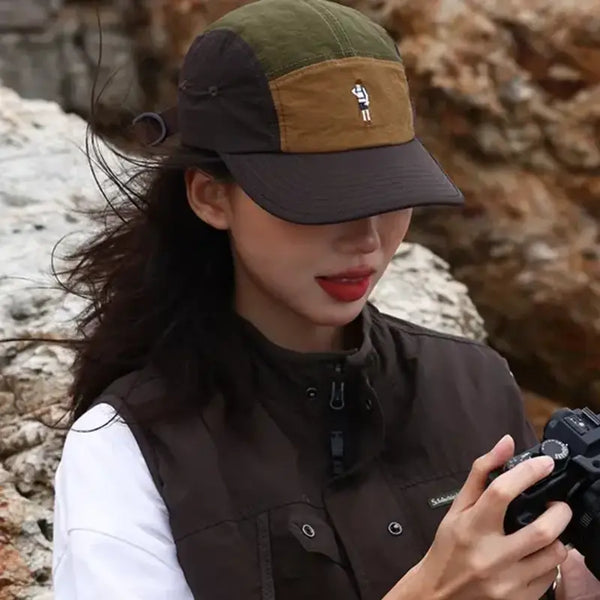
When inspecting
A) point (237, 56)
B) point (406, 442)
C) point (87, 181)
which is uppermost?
point (237, 56)

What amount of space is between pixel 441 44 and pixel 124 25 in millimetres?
1340

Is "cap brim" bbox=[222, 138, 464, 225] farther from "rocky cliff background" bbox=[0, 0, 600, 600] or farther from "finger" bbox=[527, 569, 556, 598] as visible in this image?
"rocky cliff background" bbox=[0, 0, 600, 600]

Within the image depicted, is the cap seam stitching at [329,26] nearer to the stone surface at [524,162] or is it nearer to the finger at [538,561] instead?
the finger at [538,561]

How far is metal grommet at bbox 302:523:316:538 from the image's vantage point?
0.89 m

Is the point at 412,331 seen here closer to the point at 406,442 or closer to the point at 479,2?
the point at 406,442

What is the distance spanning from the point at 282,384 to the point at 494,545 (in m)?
0.27

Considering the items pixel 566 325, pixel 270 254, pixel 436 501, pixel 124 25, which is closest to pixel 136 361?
pixel 270 254

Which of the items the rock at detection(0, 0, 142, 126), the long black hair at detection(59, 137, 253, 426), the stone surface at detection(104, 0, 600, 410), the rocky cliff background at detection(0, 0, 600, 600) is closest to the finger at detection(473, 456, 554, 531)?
the long black hair at detection(59, 137, 253, 426)

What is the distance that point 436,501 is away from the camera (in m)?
0.98

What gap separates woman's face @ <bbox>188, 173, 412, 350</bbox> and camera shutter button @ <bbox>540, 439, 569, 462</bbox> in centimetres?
20

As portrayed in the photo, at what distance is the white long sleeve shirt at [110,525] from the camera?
2.71 feet

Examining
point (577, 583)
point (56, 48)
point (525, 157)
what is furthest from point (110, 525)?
point (56, 48)

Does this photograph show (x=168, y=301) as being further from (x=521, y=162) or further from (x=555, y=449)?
(x=521, y=162)

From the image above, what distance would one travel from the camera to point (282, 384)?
3.13 ft
